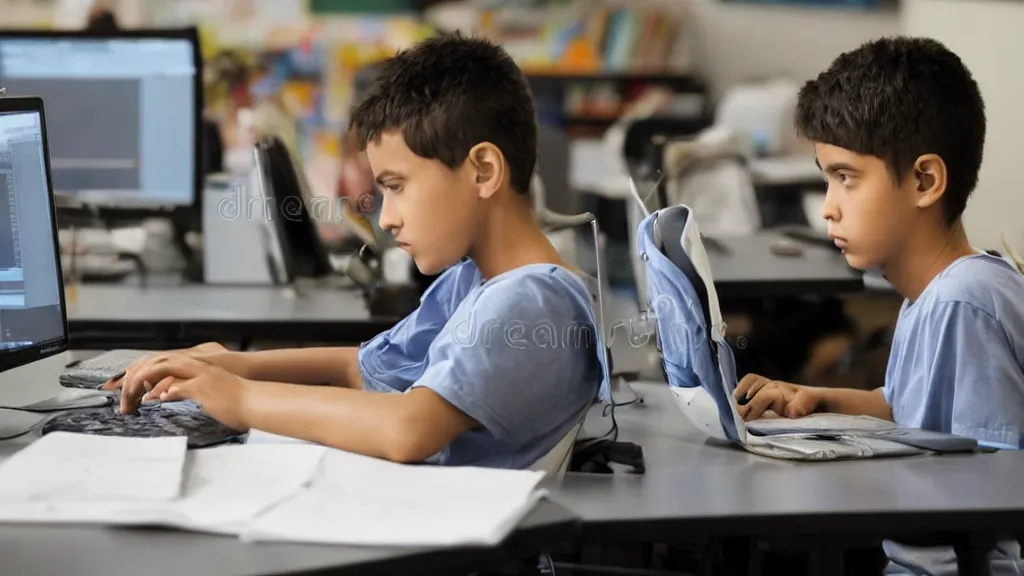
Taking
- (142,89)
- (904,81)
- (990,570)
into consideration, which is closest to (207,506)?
(990,570)

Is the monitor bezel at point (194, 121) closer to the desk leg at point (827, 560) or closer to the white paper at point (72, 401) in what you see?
the white paper at point (72, 401)

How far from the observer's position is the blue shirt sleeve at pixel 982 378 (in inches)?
57.6

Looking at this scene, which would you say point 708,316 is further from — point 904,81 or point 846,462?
point 904,81

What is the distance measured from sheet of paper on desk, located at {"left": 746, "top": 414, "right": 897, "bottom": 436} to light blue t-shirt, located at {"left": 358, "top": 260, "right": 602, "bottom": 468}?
0.22 meters

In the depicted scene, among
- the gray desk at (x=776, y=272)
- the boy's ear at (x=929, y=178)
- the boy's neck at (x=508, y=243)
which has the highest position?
the boy's ear at (x=929, y=178)

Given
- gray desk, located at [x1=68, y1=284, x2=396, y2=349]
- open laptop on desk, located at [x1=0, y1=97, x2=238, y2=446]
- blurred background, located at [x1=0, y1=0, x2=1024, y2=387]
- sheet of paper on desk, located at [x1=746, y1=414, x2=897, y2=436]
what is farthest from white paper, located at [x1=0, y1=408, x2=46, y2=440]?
blurred background, located at [x1=0, y1=0, x2=1024, y2=387]

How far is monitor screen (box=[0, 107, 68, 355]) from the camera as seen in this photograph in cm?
155

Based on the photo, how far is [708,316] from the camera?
1.40m

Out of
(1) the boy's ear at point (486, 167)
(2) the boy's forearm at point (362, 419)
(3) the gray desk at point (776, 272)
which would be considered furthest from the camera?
(3) the gray desk at point (776, 272)

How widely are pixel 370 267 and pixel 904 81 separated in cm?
119

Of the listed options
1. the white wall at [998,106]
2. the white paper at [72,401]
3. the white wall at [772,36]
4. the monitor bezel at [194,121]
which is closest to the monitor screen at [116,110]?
the monitor bezel at [194,121]

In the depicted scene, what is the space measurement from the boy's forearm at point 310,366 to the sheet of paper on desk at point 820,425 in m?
0.56

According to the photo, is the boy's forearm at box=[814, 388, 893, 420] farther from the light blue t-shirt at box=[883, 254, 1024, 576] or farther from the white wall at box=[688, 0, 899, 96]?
the white wall at box=[688, 0, 899, 96]

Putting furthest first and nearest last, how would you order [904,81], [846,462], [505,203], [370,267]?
[370,267] < [904,81] < [505,203] < [846,462]
